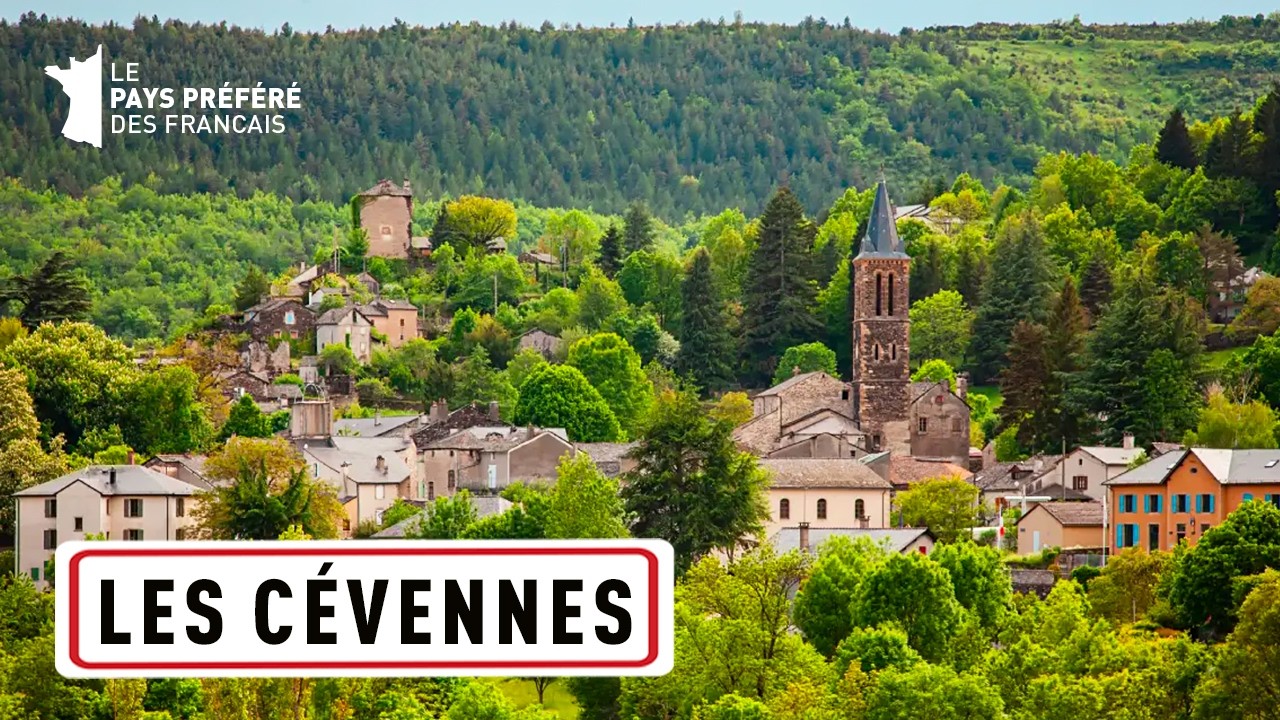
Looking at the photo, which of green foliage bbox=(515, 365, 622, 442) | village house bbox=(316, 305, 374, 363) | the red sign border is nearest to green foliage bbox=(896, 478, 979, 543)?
green foliage bbox=(515, 365, 622, 442)

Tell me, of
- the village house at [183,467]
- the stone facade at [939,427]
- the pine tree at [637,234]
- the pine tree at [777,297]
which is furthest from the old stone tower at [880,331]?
the pine tree at [637,234]

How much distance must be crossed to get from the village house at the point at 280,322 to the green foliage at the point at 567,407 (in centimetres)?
1973

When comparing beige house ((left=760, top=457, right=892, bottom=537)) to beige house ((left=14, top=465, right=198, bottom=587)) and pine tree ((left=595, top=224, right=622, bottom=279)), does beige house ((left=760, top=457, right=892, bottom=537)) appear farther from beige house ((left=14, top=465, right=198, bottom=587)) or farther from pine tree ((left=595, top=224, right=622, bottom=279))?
pine tree ((left=595, top=224, right=622, bottom=279))

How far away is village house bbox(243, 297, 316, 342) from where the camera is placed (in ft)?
393

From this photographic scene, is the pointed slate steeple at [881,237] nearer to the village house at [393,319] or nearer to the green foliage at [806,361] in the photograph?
the green foliage at [806,361]

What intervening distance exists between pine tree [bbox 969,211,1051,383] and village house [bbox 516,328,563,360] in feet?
69.5

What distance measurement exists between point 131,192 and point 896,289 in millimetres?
111734

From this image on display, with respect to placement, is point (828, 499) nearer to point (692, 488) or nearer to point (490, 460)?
→ point (692, 488)

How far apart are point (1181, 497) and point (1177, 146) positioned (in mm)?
59693

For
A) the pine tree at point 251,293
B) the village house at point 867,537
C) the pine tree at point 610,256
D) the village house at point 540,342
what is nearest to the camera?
the village house at point 867,537

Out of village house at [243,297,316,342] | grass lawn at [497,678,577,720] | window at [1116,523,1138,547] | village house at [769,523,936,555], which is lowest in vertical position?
grass lawn at [497,678,577,720]

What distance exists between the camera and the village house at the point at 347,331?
120 m

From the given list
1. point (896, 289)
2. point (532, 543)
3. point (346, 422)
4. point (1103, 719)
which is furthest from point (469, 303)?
point (532, 543)

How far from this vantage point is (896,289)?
97.7m
